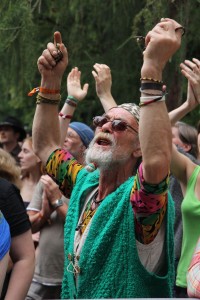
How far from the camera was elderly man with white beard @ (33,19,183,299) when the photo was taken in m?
3.35

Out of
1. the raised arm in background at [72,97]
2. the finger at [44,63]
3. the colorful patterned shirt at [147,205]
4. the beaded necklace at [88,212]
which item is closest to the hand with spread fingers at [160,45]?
the colorful patterned shirt at [147,205]

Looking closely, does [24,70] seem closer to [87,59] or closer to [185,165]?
[87,59]

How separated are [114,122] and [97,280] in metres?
0.79

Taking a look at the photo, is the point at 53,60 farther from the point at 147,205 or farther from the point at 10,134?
the point at 10,134

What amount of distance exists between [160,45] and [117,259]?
104 cm

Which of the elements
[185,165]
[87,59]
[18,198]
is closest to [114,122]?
[18,198]

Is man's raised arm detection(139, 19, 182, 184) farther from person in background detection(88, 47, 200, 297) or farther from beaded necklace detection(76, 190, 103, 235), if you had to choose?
person in background detection(88, 47, 200, 297)

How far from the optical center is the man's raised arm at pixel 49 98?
426 centimetres

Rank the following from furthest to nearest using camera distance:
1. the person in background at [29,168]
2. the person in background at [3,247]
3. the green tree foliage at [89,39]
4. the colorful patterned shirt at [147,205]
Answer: the person in background at [29,168] → the green tree foliage at [89,39] → the person in background at [3,247] → the colorful patterned shirt at [147,205]

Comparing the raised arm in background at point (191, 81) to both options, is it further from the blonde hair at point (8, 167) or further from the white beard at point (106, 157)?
the blonde hair at point (8, 167)

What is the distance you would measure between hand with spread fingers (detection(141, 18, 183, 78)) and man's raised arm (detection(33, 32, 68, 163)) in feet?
3.26

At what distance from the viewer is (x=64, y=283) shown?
13.4 ft

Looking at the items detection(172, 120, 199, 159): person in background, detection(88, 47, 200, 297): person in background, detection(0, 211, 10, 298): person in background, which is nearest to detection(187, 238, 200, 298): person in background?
detection(0, 211, 10, 298): person in background

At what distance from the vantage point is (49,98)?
4371 mm
